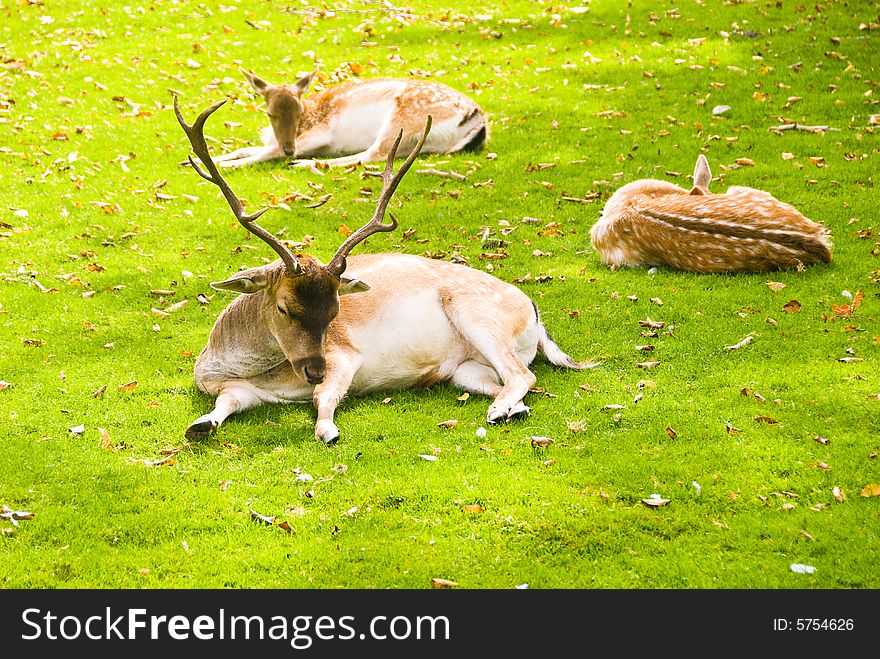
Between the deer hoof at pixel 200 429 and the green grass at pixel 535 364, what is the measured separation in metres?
0.08

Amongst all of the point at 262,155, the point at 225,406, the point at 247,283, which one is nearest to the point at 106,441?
the point at 225,406

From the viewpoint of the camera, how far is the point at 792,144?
491 inches

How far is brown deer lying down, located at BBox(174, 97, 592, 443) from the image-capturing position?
679 cm

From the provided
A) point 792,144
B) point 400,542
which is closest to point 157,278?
point 400,542

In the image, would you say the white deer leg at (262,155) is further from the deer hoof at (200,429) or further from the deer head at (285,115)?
the deer hoof at (200,429)

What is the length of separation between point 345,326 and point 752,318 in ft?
10.7

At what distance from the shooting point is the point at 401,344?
746 centimetres

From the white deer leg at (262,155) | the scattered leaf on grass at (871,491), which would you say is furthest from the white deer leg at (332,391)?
the white deer leg at (262,155)

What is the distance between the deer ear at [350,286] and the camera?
7.05 metres

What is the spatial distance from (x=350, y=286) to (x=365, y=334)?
48 cm

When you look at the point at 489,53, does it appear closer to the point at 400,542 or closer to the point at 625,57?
the point at 625,57

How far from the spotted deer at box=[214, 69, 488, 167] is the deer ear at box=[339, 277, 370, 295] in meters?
6.41

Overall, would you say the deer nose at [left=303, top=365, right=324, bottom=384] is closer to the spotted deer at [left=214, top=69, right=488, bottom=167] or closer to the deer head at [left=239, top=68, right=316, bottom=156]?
the spotted deer at [left=214, top=69, right=488, bottom=167]

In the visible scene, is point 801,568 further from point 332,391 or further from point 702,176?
point 702,176
